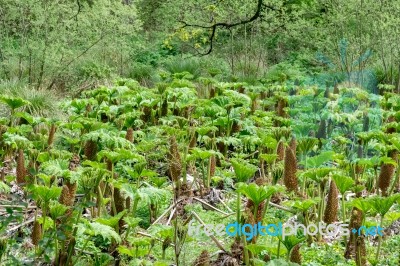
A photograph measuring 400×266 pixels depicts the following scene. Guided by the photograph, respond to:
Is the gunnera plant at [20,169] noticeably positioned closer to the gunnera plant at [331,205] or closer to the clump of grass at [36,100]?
the gunnera plant at [331,205]

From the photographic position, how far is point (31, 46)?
1202 cm

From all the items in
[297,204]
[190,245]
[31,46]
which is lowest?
[190,245]

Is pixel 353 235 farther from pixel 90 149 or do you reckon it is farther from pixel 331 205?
pixel 90 149

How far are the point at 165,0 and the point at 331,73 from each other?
23.9 ft

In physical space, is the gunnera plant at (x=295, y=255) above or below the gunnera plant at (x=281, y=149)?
below

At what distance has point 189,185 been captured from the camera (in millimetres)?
6164

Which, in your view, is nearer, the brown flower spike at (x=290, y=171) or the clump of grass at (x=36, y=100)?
the brown flower spike at (x=290, y=171)

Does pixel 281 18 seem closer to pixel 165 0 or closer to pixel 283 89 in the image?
pixel 165 0

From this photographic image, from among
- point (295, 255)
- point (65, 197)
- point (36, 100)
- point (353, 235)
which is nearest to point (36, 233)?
point (65, 197)

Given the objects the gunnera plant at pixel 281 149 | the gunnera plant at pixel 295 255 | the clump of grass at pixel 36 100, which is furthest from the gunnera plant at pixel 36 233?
the clump of grass at pixel 36 100

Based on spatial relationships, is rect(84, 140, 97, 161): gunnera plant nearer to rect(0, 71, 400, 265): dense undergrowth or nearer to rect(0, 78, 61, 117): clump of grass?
rect(0, 71, 400, 265): dense undergrowth

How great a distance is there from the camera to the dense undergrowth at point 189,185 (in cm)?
420

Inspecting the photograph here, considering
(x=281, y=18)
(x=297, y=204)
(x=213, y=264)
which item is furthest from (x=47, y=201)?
(x=281, y=18)

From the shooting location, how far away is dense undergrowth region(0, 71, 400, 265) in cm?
420
